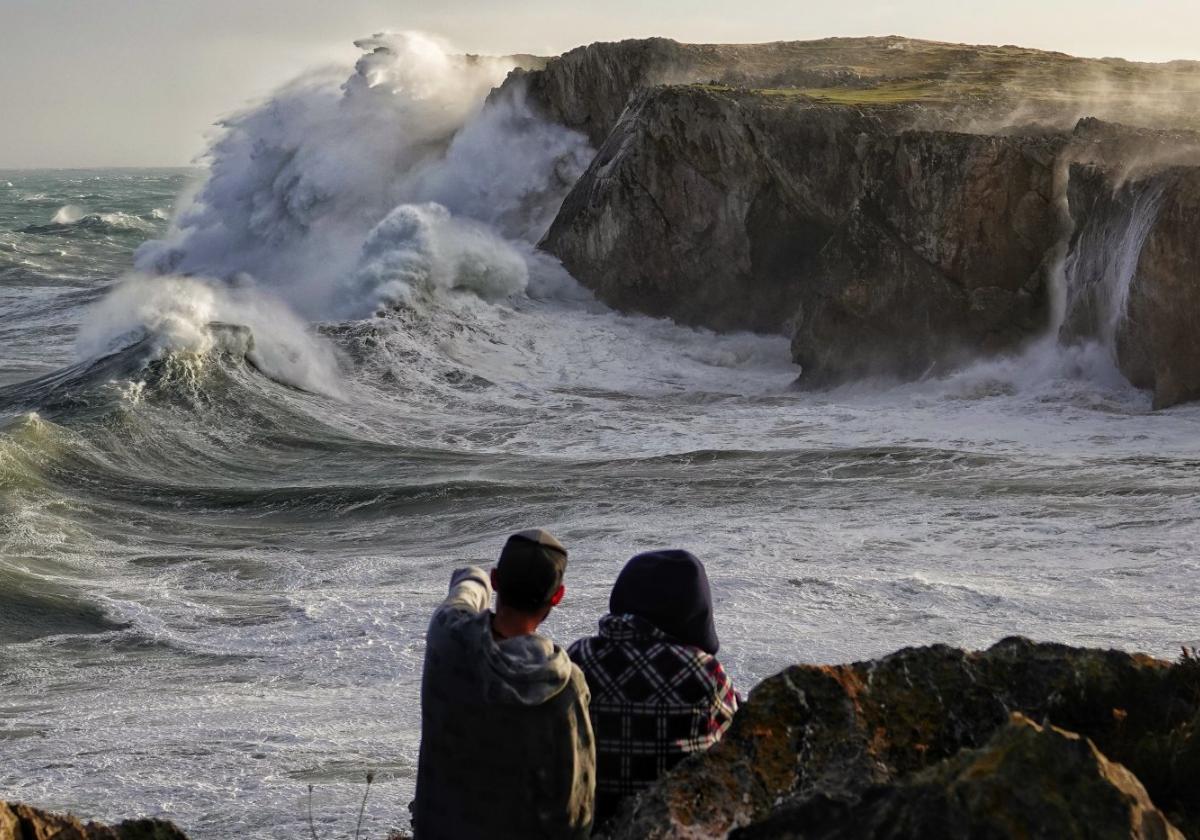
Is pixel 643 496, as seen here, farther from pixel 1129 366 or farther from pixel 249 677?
pixel 1129 366

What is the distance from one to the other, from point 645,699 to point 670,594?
0.86ft

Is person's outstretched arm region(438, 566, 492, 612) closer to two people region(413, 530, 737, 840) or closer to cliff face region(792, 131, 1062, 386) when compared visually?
two people region(413, 530, 737, 840)

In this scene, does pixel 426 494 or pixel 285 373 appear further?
pixel 285 373

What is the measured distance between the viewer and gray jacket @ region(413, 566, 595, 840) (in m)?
3.03

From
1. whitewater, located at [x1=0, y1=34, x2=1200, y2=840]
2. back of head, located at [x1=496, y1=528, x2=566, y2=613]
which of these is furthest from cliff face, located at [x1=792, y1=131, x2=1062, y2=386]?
back of head, located at [x1=496, y1=528, x2=566, y2=613]

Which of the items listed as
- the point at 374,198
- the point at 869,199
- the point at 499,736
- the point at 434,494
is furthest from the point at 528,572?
the point at 374,198

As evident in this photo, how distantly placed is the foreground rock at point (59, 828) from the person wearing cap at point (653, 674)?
0.97m

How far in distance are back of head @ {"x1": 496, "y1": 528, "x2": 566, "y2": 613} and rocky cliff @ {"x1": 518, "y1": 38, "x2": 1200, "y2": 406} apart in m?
13.9

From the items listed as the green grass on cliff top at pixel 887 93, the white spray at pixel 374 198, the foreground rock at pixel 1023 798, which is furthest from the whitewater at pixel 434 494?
the green grass on cliff top at pixel 887 93

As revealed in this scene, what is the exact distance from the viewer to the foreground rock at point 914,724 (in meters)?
2.87

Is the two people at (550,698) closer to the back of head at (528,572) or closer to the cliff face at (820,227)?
the back of head at (528,572)

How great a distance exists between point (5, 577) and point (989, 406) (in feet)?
35.7

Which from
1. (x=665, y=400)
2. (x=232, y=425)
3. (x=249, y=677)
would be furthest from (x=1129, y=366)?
(x=249, y=677)

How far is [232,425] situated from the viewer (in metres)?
17.1
